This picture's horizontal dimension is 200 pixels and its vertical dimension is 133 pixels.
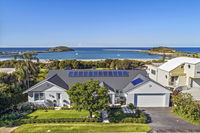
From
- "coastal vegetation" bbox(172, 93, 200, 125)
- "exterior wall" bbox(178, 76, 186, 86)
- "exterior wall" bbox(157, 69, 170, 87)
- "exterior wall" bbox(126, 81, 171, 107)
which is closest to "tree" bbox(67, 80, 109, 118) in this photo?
"exterior wall" bbox(126, 81, 171, 107)

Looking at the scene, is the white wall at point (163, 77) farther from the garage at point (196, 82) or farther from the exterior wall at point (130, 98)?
the exterior wall at point (130, 98)

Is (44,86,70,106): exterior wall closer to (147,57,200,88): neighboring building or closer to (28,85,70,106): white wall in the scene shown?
(28,85,70,106): white wall

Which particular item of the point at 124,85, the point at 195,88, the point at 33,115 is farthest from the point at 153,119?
the point at 33,115

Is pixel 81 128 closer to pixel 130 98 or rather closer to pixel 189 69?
pixel 130 98

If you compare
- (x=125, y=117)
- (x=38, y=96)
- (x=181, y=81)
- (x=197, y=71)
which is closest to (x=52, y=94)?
(x=38, y=96)

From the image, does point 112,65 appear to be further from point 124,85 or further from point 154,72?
point 124,85

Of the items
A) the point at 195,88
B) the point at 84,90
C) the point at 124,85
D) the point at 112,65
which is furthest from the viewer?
the point at 112,65
